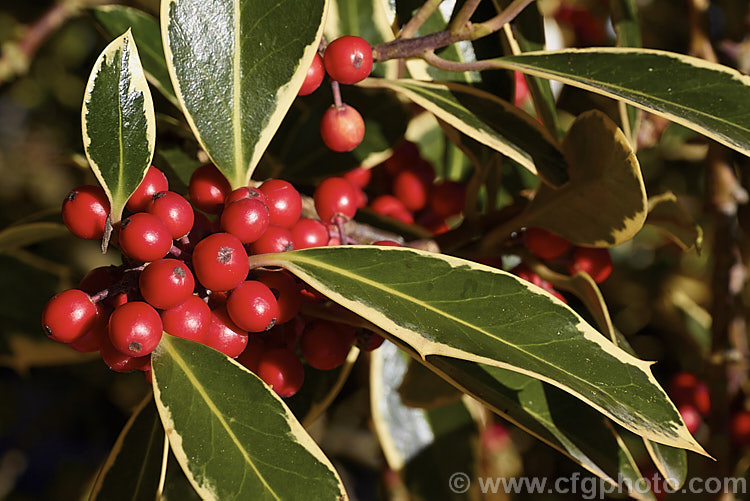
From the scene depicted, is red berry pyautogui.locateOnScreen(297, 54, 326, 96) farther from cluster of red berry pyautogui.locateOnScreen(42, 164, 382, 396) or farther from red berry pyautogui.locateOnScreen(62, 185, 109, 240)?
red berry pyautogui.locateOnScreen(62, 185, 109, 240)

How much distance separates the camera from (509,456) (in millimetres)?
1916

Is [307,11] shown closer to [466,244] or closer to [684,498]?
[466,244]

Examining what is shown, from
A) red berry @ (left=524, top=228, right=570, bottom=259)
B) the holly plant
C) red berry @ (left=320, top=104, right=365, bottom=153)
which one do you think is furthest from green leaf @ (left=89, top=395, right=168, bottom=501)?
red berry @ (left=524, top=228, right=570, bottom=259)

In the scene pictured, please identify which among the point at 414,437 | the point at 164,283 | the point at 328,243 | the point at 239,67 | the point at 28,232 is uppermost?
the point at 239,67

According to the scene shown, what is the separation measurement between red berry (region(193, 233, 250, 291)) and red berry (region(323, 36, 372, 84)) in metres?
0.25

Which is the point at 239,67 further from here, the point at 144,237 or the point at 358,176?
the point at 358,176

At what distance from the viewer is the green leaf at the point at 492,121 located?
0.82 meters

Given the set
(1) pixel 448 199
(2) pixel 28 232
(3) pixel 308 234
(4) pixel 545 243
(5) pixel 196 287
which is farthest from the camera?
(1) pixel 448 199

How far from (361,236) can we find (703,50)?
0.74 metres

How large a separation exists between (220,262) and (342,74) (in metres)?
0.28

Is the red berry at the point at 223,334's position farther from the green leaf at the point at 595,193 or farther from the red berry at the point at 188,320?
the green leaf at the point at 595,193

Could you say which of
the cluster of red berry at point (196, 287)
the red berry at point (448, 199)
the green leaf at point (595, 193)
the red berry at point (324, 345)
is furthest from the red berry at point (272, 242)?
the red berry at point (448, 199)

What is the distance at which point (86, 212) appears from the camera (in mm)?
679

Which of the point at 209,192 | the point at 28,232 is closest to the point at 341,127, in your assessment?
the point at 209,192
